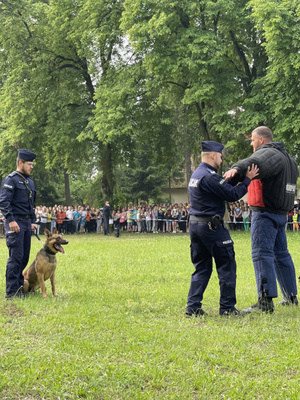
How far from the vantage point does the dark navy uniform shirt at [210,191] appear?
227 inches

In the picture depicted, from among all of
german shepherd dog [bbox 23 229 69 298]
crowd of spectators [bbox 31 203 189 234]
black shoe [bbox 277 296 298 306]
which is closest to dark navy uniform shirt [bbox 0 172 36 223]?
german shepherd dog [bbox 23 229 69 298]

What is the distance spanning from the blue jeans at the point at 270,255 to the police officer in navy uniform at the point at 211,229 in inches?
16.1

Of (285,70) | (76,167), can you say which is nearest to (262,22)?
(285,70)

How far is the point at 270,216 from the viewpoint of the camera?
20.5 feet

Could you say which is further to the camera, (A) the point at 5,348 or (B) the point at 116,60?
(B) the point at 116,60

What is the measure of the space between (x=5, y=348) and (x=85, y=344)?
0.78 meters

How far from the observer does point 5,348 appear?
15.6ft

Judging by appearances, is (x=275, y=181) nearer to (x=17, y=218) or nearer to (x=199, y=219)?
(x=199, y=219)

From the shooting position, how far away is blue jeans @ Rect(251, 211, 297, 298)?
615 centimetres

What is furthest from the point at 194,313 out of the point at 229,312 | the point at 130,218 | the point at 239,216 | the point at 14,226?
the point at 130,218

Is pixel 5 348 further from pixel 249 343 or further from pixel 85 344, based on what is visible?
pixel 249 343

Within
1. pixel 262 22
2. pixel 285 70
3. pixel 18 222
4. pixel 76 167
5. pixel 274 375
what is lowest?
pixel 274 375

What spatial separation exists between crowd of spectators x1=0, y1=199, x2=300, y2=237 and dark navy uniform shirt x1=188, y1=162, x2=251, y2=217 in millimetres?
22174

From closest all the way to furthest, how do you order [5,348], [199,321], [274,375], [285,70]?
[274,375]
[5,348]
[199,321]
[285,70]
